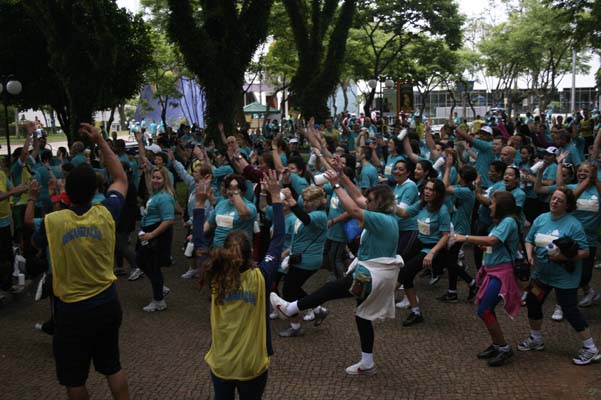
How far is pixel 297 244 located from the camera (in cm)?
686

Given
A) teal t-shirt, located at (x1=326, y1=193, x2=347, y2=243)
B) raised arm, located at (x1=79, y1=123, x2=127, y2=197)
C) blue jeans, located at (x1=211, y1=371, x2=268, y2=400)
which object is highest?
raised arm, located at (x1=79, y1=123, x2=127, y2=197)

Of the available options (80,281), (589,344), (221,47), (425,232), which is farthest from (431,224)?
(221,47)

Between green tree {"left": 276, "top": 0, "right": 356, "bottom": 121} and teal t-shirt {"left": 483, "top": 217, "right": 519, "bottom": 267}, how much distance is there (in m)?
17.8

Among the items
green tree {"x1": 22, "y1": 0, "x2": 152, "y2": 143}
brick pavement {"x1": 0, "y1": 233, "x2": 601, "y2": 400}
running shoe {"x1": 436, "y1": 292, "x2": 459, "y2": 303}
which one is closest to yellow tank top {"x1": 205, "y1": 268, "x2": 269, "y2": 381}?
brick pavement {"x1": 0, "y1": 233, "x2": 601, "y2": 400}

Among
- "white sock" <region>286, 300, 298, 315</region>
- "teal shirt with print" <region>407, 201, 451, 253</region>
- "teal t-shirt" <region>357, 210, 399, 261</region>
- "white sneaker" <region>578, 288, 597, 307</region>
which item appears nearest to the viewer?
"teal t-shirt" <region>357, 210, 399, 261</region>

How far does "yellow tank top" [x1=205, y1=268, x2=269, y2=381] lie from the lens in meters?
3.87

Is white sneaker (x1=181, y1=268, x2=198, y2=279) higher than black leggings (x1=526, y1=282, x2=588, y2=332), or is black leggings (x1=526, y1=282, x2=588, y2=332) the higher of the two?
black leggings (x1=526, y1=282, x2=588, y2=332)

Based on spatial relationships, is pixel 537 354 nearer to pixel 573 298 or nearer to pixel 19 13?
pixel 573 298

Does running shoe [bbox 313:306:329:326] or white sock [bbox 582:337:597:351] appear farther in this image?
running shoe [bbox 313:306:329:326]

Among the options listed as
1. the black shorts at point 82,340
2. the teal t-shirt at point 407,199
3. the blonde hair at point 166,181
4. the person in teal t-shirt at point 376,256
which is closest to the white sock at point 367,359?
the person in teal t-shirt at point 376,256

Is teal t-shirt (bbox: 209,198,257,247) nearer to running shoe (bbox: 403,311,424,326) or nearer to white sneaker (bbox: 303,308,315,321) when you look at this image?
white sneaker (bbox: 303,308,315,321)

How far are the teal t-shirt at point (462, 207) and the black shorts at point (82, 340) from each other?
5.19 meters

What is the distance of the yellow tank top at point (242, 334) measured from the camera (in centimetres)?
387

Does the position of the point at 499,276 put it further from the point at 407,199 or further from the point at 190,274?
the point at 190,274
